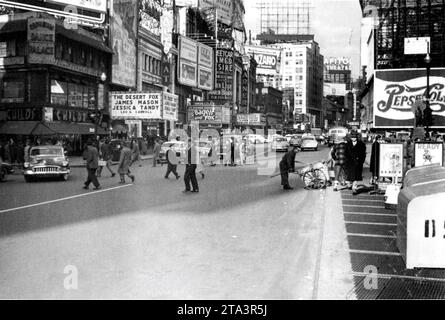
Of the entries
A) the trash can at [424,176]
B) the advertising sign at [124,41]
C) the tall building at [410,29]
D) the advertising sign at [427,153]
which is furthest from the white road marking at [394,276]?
the advertising sign at [124,41]

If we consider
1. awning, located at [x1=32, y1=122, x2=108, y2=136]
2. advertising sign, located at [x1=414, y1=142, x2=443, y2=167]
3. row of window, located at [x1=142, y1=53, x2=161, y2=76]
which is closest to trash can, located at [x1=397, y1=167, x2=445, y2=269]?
advertising sign, located at [x1=414, y1=142, x2=443, y2=167]

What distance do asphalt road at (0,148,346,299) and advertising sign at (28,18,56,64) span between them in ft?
77.3

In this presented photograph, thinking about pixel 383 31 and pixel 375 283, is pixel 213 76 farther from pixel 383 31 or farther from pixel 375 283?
pixel 375 283

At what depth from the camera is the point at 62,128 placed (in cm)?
3775

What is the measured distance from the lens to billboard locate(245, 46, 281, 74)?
137500 mm

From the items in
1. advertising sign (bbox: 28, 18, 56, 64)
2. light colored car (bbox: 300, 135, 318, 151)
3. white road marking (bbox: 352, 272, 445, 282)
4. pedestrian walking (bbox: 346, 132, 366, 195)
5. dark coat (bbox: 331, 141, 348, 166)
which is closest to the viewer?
white road marking (bbox: 352, 272, 445, 282)

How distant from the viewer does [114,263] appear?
7273mm

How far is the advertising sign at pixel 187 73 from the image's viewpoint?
67.2m

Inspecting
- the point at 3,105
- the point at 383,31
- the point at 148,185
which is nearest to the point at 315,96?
the point at 383,31

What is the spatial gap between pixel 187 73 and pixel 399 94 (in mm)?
54303

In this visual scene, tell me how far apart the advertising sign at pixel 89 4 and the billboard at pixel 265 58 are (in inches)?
3717

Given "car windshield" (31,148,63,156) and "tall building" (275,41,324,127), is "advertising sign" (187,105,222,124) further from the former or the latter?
"tall building" (275,41,324,127)

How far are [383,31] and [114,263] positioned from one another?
57.4 m

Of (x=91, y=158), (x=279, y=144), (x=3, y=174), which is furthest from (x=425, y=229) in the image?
(x=279, y=144)
